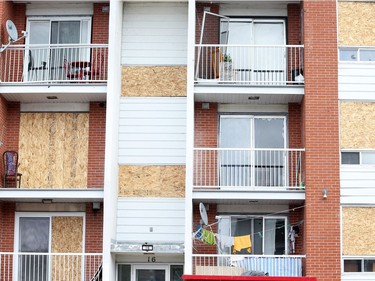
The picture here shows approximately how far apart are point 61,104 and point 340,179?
313 inches

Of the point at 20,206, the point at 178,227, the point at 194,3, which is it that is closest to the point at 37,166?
the point at 20,206

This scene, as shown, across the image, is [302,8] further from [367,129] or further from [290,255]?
[290,255]

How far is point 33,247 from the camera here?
2505cm

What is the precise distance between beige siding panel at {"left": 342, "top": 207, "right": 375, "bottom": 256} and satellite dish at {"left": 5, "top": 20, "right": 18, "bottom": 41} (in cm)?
1002

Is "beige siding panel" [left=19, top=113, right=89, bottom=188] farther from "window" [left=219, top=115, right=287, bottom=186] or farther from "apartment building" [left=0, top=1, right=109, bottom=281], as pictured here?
"window" [left=219, top=115, right=287, bottom=186]

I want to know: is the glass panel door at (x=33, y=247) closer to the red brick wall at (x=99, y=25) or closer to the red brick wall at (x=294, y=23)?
the red brick wall at (x=99, y=25)

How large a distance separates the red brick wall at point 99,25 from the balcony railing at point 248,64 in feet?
8.77

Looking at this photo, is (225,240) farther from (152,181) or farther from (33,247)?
(33,247)

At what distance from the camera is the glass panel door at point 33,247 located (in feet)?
80.9

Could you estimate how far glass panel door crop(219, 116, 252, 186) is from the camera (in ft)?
81.4

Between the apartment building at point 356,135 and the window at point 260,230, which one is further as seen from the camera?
the window at point 260,230


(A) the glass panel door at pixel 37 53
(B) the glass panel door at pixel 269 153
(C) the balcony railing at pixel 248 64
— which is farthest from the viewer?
(A) the glass panel door at pixel 37 53

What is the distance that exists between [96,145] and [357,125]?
7093 mm

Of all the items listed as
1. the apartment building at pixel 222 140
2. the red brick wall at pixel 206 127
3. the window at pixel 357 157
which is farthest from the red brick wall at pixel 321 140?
the red brick wall at pixel 206 127
